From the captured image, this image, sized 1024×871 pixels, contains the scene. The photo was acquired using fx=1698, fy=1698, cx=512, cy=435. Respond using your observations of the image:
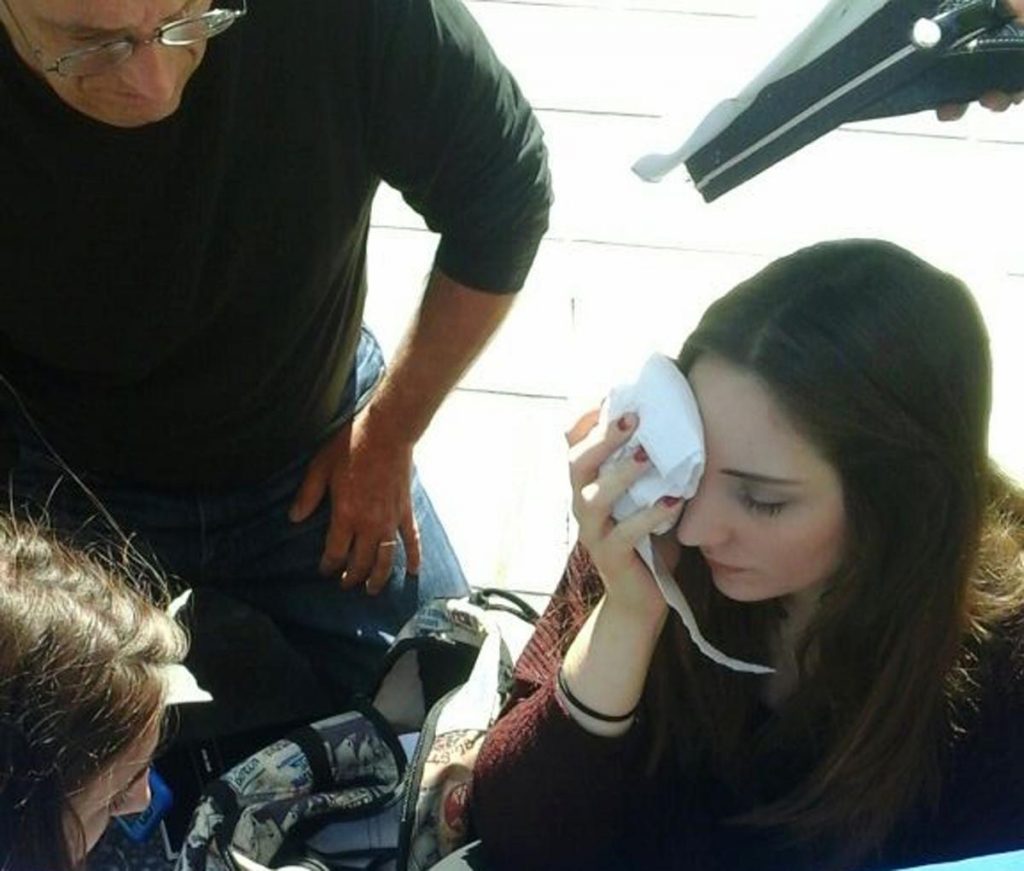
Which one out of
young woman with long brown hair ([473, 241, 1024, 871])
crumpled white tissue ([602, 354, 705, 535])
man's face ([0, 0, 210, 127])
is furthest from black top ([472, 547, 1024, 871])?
man's face ([0, 0, 210, 127])

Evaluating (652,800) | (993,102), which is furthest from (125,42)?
(652,800)

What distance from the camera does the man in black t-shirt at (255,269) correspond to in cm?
200

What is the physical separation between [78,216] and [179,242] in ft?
0.41

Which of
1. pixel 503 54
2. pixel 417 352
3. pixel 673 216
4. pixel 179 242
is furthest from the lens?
pixel 503 54

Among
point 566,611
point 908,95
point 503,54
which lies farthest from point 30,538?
point 503,54

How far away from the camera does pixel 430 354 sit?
8.08 ft

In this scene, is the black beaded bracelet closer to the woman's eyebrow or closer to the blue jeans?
the woman's eyebrow

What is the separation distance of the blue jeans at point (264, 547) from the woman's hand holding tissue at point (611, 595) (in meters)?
0.58

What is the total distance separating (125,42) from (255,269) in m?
0.48

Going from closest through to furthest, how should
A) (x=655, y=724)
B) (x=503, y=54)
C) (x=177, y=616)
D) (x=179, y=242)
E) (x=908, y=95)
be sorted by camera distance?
(x=908, y=95), (x=655, y=724), (x=179, y=242), (x=177, y=616), (x=503, y=54)

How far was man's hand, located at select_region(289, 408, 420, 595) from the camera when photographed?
246 cm

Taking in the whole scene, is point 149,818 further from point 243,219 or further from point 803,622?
point 803,622

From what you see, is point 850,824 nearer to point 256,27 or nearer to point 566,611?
point 566,611

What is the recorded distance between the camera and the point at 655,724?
1966mm
